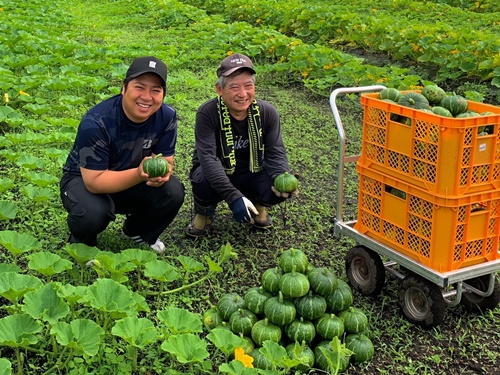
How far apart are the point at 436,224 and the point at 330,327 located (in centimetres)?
86

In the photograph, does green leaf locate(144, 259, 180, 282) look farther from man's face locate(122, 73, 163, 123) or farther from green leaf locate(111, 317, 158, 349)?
man's face locate(122, 73, 163, 123)

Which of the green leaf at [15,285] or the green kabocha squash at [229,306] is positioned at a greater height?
the green leaf at [15,285]

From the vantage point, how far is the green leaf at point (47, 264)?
138 inches

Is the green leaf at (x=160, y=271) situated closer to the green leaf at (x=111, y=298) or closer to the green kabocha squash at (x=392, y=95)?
the green leaf at (x=111, y=298)

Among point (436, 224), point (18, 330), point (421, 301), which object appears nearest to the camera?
point (18, 330)

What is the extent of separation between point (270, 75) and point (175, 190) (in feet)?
20.6

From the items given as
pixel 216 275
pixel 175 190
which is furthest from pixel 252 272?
pixel 175 190

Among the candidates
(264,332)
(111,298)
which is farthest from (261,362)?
(111,298)

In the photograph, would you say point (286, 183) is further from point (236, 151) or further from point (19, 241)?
point (19, 241)

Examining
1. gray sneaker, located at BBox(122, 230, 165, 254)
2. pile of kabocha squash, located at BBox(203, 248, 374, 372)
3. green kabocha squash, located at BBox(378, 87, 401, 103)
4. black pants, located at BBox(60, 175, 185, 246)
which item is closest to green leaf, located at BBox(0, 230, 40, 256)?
black pants, located at BBox(60, 175, 185, 246)

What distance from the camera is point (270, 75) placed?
10383 mm

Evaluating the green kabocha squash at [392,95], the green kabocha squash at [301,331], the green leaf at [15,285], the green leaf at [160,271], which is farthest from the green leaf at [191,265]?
the green kabocha squash at [392,95]

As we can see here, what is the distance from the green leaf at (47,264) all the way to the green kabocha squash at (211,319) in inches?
33.2

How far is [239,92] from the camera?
179 inches
